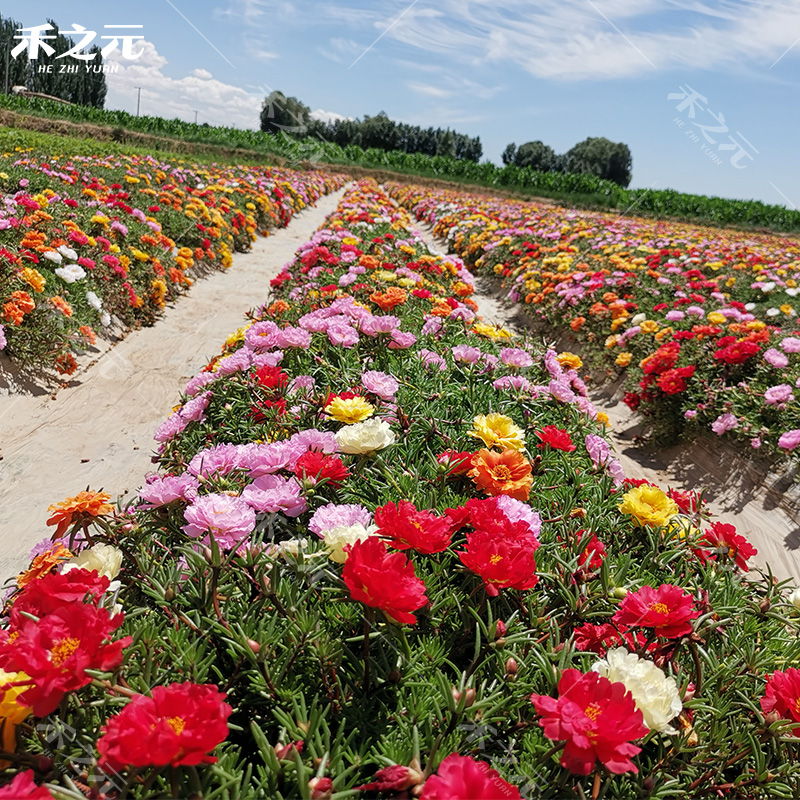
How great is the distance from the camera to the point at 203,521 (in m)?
1.23

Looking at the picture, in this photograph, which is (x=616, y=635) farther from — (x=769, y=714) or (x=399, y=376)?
(x=399, y=376)

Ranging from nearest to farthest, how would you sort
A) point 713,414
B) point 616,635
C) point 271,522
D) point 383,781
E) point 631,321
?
point 383,781 < point 616,635 < point 271,522 < point 713,414 < point 631,321

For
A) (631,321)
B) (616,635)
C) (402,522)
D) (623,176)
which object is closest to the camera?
(402,522)

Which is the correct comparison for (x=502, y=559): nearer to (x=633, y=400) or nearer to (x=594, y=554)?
(x=594, y=554)

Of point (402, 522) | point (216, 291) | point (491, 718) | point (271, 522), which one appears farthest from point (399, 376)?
point (216, 291)

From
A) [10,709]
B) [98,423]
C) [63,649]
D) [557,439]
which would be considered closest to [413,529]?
[63,649]

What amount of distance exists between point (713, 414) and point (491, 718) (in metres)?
4.05

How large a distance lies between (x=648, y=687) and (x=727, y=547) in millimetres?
757

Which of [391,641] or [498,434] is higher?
[498,434]

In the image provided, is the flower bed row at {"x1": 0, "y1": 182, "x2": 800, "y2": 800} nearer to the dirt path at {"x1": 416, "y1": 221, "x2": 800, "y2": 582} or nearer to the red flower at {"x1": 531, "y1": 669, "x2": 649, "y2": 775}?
the red flower at {"x1": 531, "y1": 669, "x2": 649, "y2": 775}

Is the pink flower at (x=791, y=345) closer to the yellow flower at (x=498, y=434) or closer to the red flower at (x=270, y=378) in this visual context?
the yellow flower at (x=498, y=434)

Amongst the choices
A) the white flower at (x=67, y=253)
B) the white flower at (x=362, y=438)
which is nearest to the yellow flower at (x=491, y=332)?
the white flower at (x=362, y=438)

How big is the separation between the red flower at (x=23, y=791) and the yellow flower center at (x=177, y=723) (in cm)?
17

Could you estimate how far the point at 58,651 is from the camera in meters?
0.90
